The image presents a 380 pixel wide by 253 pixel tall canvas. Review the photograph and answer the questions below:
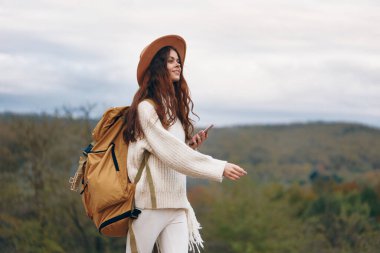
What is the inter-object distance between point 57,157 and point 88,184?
19.5 metres

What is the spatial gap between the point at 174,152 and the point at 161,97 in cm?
31

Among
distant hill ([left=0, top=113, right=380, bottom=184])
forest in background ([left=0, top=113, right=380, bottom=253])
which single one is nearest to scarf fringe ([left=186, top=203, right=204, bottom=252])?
forest in background ([left=0, top=113, right=380, bottom=253])

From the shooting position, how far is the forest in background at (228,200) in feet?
72.8

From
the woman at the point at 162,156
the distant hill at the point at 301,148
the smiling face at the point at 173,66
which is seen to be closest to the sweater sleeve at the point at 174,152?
the woman at the point at 162,156

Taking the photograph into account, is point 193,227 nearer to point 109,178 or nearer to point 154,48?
point 109,178

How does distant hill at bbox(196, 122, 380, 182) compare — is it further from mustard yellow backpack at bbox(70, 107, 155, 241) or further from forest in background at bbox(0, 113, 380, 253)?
mustard yellow backpack at bbox(70, 107, 155, 241)

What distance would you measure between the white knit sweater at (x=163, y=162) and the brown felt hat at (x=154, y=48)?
0.65 ft

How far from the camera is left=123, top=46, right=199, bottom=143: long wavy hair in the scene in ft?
12.2

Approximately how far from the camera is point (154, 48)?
380cm

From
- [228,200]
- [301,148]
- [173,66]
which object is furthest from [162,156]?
[301,148]

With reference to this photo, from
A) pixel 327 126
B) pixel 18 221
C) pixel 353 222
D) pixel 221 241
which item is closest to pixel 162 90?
pixel 18 221

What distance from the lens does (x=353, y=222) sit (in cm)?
3253

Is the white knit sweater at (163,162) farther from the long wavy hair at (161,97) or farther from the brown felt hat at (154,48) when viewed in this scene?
the brown felt hat at (154,48)

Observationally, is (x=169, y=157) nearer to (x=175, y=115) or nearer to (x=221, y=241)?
(x=175, y=115)
